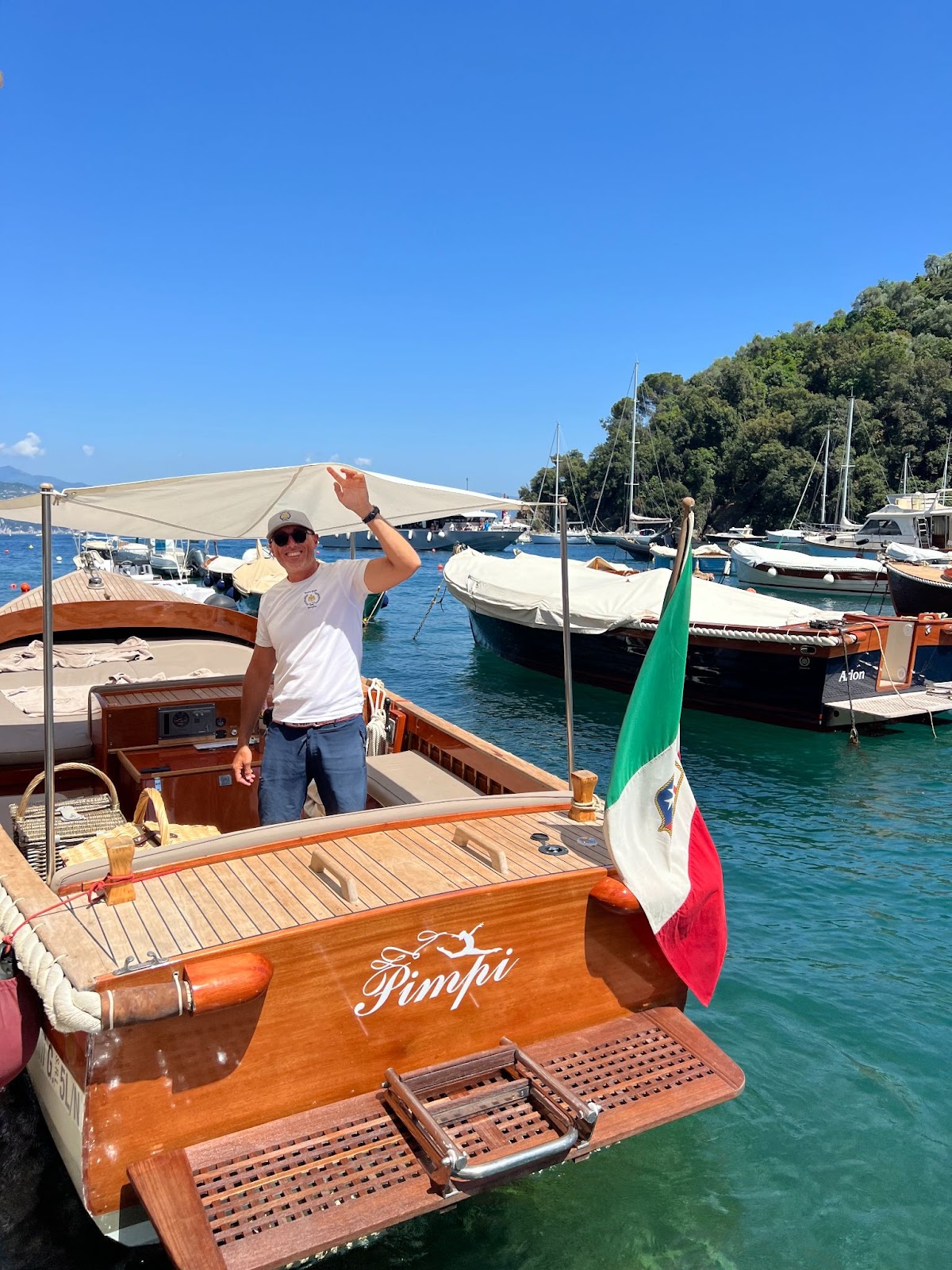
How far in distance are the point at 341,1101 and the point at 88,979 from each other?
983mm

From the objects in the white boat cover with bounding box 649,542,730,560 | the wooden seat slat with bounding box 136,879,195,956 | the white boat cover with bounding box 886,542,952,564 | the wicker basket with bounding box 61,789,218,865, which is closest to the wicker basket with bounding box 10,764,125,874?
the wicker basket with bounding box 61,789,218,865

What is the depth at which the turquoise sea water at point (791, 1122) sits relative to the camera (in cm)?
343

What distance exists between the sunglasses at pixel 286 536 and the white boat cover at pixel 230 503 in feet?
1.11

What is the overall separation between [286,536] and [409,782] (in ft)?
6.29

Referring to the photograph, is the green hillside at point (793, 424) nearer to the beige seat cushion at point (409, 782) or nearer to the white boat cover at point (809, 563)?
the white boat cover at point (809, 563)

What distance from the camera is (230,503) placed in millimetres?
4543

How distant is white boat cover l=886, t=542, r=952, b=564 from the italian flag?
33.0 meters

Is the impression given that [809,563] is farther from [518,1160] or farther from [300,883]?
[518,1160]

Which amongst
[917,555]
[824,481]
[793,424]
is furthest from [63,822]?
[793,424]

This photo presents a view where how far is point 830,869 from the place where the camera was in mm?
7734

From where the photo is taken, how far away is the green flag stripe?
338 centimetres

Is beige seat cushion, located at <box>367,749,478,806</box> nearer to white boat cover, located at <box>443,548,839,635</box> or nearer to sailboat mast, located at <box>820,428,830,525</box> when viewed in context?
white boat cover, located at <box>443,548,839,635</box>

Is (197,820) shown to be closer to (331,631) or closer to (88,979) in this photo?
(331,631)

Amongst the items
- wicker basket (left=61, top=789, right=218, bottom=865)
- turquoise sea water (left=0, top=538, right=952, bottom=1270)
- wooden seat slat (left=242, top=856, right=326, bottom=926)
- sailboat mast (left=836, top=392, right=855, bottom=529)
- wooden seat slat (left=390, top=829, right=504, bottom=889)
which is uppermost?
sailboat mast (left=836, top=392, right=855, bottom=529)
